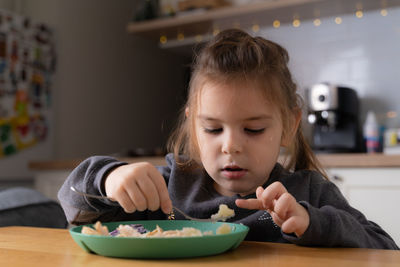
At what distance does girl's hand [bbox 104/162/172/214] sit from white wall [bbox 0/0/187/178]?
7.89 ft

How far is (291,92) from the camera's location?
47.6 inches

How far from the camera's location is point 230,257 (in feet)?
2.20

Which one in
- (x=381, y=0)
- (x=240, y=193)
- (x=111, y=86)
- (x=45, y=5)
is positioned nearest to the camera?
(x=240, y=193)

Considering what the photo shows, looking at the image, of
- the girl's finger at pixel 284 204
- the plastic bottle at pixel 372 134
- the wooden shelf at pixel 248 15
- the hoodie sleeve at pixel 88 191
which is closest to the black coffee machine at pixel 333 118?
the plastic bottle at pixel 372 134

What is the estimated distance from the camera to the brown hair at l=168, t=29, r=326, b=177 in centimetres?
109

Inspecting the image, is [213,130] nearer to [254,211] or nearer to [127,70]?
[254,211]

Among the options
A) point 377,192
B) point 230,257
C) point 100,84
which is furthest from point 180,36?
point 230,257

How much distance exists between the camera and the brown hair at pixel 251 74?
3.57 feet

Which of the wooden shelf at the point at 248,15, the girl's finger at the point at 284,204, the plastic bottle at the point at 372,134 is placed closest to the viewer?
the girl's finger at the point at 284,204

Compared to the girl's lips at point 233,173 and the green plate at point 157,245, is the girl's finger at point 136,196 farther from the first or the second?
the girl's lips at point 233,173

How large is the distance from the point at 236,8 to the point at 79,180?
7.23 ft

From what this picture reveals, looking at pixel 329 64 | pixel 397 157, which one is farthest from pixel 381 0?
pixel 397 157

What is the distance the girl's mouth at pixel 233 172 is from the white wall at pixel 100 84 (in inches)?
90.1

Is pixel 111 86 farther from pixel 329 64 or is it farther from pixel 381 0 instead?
pixel 381 0
